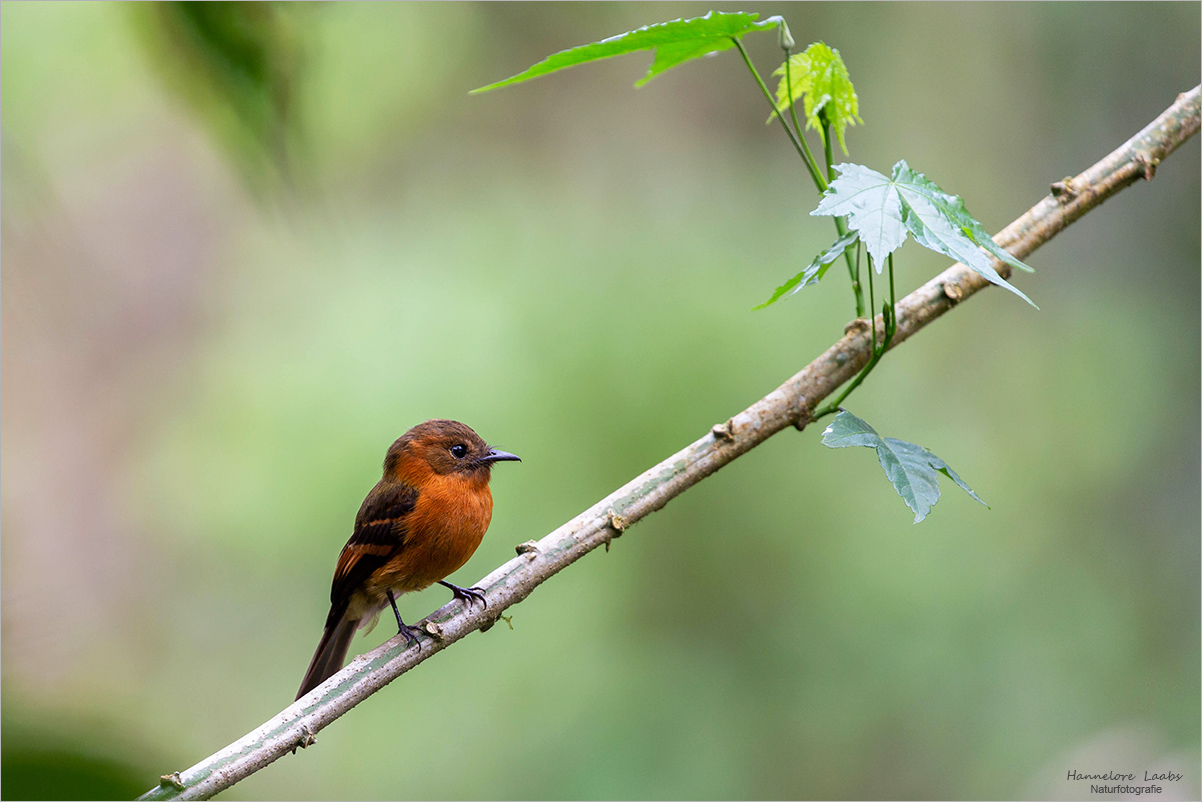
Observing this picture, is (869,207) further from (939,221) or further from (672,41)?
(672,41)

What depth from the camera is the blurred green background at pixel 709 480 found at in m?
4.77

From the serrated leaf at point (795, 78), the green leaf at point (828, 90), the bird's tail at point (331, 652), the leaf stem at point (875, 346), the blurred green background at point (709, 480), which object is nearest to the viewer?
the leaf stem at point (875, 346)

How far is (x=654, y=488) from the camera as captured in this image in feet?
6.66

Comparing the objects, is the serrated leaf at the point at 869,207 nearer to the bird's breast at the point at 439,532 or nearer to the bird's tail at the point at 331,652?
the bird's breast at the point at 439,532

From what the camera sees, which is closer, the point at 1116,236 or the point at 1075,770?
the point at 1075,770

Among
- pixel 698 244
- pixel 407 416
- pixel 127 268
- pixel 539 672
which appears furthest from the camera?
Result: pixel 127 268

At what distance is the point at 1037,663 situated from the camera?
16.5ft

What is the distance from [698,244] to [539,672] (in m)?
2.66

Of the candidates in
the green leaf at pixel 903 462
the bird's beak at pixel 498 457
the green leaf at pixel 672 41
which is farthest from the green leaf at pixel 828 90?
the bird's beak at pixel 498 457

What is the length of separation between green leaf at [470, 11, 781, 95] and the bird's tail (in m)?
1.76

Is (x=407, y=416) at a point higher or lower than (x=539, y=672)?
higher

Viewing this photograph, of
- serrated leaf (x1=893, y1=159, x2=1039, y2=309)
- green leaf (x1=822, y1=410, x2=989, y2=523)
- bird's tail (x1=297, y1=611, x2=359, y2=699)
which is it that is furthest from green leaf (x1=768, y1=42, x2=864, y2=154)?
bird's tail (x1=297, y1=611, x2=359, y2=699)

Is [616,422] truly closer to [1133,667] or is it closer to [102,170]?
[1133,667]

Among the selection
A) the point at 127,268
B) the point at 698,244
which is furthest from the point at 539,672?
the point at 127,268
